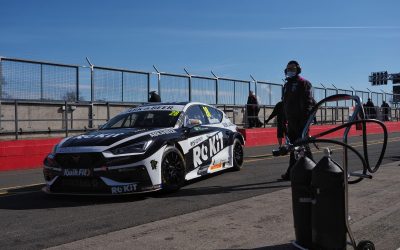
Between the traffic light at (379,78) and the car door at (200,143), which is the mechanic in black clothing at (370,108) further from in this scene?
the traffic light at (379,78)

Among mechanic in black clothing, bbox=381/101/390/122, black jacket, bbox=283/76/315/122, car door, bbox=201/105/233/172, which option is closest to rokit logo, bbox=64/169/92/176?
car door, bbox=201/105/233/172

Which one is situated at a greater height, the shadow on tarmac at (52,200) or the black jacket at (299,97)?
the black jacket at (299,97)

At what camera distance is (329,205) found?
4051 millimetres

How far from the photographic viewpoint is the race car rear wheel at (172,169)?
7.39 meters

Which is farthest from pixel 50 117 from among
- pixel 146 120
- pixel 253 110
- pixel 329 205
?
pixel 329 205

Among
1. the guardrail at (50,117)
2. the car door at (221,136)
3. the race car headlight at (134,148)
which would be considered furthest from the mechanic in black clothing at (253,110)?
the race car headlight at (134,148)

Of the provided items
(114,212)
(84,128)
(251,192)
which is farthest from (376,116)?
(114,212)

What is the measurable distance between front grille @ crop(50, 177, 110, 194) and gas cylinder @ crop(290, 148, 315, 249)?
3330 millimetres

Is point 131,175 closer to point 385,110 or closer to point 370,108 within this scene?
point 370,108

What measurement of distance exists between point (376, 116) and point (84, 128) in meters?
22.9

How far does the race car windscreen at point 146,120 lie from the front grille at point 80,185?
68.3 inches

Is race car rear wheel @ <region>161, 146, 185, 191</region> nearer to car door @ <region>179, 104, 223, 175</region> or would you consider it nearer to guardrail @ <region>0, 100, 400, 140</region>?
car door @ <region>179, 104, 223, 175</region>

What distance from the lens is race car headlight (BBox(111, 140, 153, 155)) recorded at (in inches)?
276

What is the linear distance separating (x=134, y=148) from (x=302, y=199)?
3.40 m
